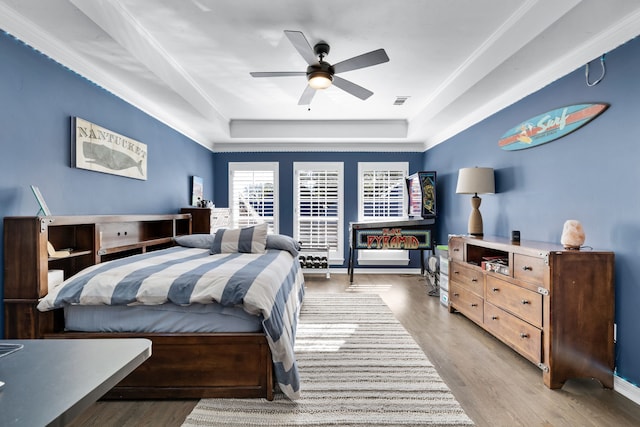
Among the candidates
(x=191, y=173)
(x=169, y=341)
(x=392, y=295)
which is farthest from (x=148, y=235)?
(x=392, y=295)

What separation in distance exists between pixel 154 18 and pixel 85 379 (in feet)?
8.69

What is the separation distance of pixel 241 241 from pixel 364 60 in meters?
2.15

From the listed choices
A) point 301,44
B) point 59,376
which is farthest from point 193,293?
point 301,44

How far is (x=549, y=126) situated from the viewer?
277 cm

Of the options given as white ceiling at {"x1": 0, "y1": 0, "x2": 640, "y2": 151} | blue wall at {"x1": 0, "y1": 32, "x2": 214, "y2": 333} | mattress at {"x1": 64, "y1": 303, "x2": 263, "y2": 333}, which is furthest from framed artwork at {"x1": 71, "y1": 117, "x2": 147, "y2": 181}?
mattress at {"x1": 64, "y1": 303, "x2": 263, "y2": 333}

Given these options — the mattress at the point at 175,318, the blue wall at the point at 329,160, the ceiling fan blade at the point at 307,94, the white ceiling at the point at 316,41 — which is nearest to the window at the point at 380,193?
the blue wall at the point at 329,160

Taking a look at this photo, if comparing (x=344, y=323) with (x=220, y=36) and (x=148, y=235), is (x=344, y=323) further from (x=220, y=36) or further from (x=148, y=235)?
(x=220, y=36)

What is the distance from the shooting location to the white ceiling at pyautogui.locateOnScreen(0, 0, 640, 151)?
7.00ft

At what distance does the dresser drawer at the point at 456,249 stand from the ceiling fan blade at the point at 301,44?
2.48 meters

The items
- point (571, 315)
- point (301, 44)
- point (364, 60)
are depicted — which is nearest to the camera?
point (571, 315)

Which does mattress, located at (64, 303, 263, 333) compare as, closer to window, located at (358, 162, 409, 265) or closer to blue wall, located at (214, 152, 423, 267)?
blue wall, located at (214, 152, 423, 267)

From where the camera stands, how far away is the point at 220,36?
2.68m

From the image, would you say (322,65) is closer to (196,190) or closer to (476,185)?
(476,185)

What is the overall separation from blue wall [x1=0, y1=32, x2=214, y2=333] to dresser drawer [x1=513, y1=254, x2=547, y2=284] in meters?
3.68
